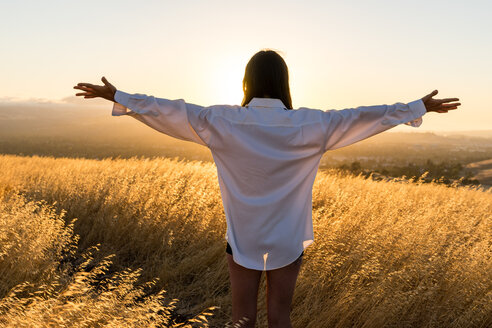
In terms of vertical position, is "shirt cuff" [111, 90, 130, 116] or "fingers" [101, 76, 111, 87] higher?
"fingers" [101, 76, 111, 87]

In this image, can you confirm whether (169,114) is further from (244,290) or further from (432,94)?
(432,94)

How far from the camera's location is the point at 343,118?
163 cm

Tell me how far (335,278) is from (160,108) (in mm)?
2624

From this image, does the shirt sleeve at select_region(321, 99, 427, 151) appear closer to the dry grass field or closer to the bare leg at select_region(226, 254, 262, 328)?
the bare leg at select_region(226, 254, 262, 328)

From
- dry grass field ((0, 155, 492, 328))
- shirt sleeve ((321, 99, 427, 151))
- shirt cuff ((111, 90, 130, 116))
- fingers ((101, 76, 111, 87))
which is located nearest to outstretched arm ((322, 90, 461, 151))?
shirt sleeve ((321, 99, 427, 151))

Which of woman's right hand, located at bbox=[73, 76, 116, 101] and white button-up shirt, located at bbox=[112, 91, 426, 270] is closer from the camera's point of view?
white button-up shirt, located at bbox=[112, 91, 426, 270]

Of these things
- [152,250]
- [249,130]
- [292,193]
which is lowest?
[152,250]

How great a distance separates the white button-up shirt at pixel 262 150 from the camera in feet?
5.13

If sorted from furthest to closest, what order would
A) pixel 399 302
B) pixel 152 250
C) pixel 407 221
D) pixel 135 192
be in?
pixel 135 192 < pixel 152 250 < pixel 407 221 < pixel 399 302

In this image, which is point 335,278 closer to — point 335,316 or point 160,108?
point 335,316

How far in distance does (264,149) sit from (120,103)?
2.24 ft

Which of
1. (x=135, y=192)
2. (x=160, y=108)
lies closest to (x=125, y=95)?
(x=160, y=108)

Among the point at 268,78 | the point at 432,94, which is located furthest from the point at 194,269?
the point at 432,94

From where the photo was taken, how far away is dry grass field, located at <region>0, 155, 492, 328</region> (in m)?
2.73
